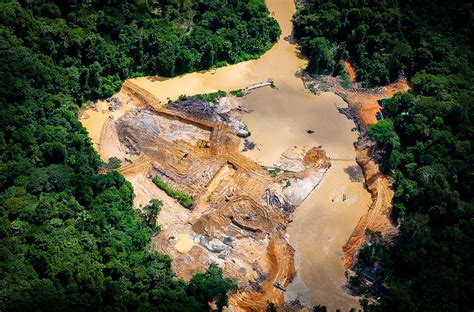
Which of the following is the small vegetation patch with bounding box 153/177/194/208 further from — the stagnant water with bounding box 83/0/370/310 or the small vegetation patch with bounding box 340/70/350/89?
the small vegetation patch with bounding box 340/70/350/89

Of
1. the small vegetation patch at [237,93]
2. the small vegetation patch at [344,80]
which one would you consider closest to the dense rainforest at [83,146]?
the small vegetation patch at [237,93]

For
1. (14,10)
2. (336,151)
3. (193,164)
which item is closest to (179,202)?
(193,164)

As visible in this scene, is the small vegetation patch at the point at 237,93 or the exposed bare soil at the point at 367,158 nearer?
the exposed bare soil at the point at 367,158

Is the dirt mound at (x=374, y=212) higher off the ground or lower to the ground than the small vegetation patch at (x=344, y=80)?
lower

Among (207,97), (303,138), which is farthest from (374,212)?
(207,97)

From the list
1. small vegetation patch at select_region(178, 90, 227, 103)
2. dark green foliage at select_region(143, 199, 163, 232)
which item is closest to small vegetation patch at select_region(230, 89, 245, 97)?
small vegetation patch at select_region(178, 90, 227, 103)

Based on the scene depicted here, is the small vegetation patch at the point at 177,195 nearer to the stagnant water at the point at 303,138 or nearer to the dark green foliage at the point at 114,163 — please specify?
the dark green foliage at the point at 114,163
